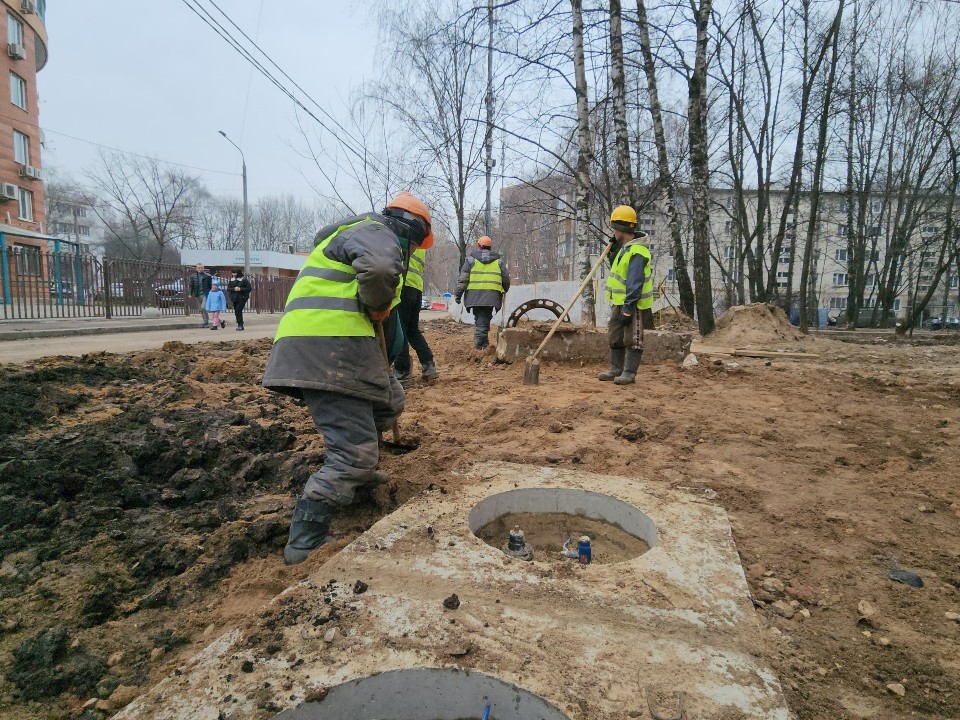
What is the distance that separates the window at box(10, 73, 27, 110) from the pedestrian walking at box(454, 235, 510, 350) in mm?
27803

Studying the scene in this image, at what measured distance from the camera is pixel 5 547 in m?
2.34

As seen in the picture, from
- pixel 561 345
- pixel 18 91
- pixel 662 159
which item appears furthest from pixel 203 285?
pixel 18 91

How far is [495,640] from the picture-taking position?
1.69m

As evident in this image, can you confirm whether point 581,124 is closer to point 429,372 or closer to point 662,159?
point 662,159

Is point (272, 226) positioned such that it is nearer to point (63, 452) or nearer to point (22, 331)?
point (22, 331)

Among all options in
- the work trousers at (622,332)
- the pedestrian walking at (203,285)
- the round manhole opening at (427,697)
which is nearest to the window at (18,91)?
the pedestrian walking at (203,285)

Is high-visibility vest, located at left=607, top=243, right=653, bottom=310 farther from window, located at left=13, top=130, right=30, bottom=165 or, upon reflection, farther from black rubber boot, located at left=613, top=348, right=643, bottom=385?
window, located at left=13, top=130, right=30, bottom=165

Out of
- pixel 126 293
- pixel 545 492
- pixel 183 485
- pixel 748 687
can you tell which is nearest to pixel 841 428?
pixel 545 492

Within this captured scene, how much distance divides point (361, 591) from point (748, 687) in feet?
4.05

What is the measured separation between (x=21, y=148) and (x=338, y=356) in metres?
32.0

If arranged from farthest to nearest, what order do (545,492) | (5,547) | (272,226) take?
(272,226), (545,492), (5,547)

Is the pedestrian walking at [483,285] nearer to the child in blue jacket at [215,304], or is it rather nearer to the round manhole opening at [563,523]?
the round manhole opening at [563,523]

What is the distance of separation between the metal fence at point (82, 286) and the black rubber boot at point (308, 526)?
1441 cm

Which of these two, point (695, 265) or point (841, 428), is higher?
point (695, 265)
